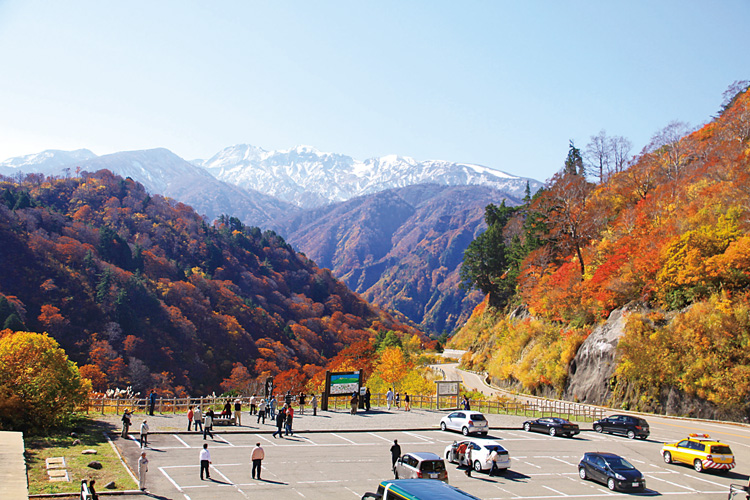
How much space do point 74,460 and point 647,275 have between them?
45135 millimetres

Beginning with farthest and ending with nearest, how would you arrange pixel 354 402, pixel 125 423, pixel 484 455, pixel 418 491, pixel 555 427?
1. pixel 354 402
2. pixel 555 427
3. pixel 125 423
4. pixel 484 455
5. pixel 418 491

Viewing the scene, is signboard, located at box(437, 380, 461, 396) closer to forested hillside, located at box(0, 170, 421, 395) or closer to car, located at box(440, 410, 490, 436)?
car, located at box(440, 410, 490, 436)

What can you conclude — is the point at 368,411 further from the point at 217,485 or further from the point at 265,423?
the point at 217,485

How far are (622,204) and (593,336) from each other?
23.0m

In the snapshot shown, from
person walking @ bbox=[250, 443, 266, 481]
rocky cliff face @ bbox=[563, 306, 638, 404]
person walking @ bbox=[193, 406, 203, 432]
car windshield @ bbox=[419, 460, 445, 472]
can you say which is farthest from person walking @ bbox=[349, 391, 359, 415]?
rocky cliff face @ bbox=[563, 306, 638, 404]

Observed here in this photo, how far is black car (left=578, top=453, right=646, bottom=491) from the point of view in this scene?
2134 cm

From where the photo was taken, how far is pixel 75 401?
27.9 metres

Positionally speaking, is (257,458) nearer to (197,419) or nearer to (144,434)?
(144,434)

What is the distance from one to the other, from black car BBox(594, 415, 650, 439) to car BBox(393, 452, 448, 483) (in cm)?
1836

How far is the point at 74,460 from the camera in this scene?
2105cm

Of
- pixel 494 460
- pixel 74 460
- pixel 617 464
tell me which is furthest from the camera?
pixel 494 460

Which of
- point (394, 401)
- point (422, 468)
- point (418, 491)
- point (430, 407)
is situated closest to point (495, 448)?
point (422, 468)

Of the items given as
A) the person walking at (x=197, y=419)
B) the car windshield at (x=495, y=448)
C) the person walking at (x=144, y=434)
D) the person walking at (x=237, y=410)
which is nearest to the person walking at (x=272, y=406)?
the person walking at (x=237, y=410)

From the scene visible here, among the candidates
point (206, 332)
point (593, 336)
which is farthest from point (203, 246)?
point (593, 336)
